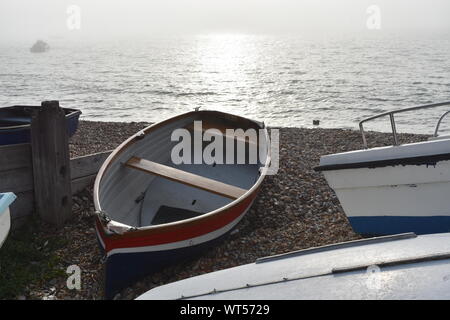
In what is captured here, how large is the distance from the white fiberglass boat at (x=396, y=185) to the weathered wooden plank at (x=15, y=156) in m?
3.99

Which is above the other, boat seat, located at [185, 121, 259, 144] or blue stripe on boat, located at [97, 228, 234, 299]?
boat seat, located at [185, 121, 259, 144]

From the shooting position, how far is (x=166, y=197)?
7758 mm

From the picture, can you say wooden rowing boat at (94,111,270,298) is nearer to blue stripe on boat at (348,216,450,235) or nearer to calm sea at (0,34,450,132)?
blue stripe on boat at (348,216,450,235)

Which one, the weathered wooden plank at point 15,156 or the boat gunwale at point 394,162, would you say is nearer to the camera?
the boat gunwale at point 394,162

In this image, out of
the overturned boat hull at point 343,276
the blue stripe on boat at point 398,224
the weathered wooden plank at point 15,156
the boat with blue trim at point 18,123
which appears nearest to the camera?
the overturned boat hull at point 343,276

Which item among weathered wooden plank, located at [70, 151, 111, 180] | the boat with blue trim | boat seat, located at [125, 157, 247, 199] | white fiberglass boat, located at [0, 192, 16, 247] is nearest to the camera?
white fiberglass boat, located at [0, 192, 16, 247]

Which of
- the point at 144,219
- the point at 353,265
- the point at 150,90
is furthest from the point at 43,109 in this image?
the point at 150,90

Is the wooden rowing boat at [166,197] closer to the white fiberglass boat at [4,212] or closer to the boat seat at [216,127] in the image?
the boat seat at [216,127]

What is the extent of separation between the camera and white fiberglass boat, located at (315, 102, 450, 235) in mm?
5500

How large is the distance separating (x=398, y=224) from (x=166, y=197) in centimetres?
353

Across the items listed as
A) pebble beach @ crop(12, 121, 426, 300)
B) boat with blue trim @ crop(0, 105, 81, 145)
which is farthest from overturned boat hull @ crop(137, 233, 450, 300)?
boat with blue trim @ crop(0, 105, 81, 145)

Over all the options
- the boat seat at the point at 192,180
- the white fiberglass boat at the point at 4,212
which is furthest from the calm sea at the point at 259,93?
the white fiberglass boat at the point at 4,212

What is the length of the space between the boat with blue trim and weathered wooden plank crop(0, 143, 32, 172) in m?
1.73

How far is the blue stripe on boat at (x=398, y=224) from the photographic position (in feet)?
18.9
